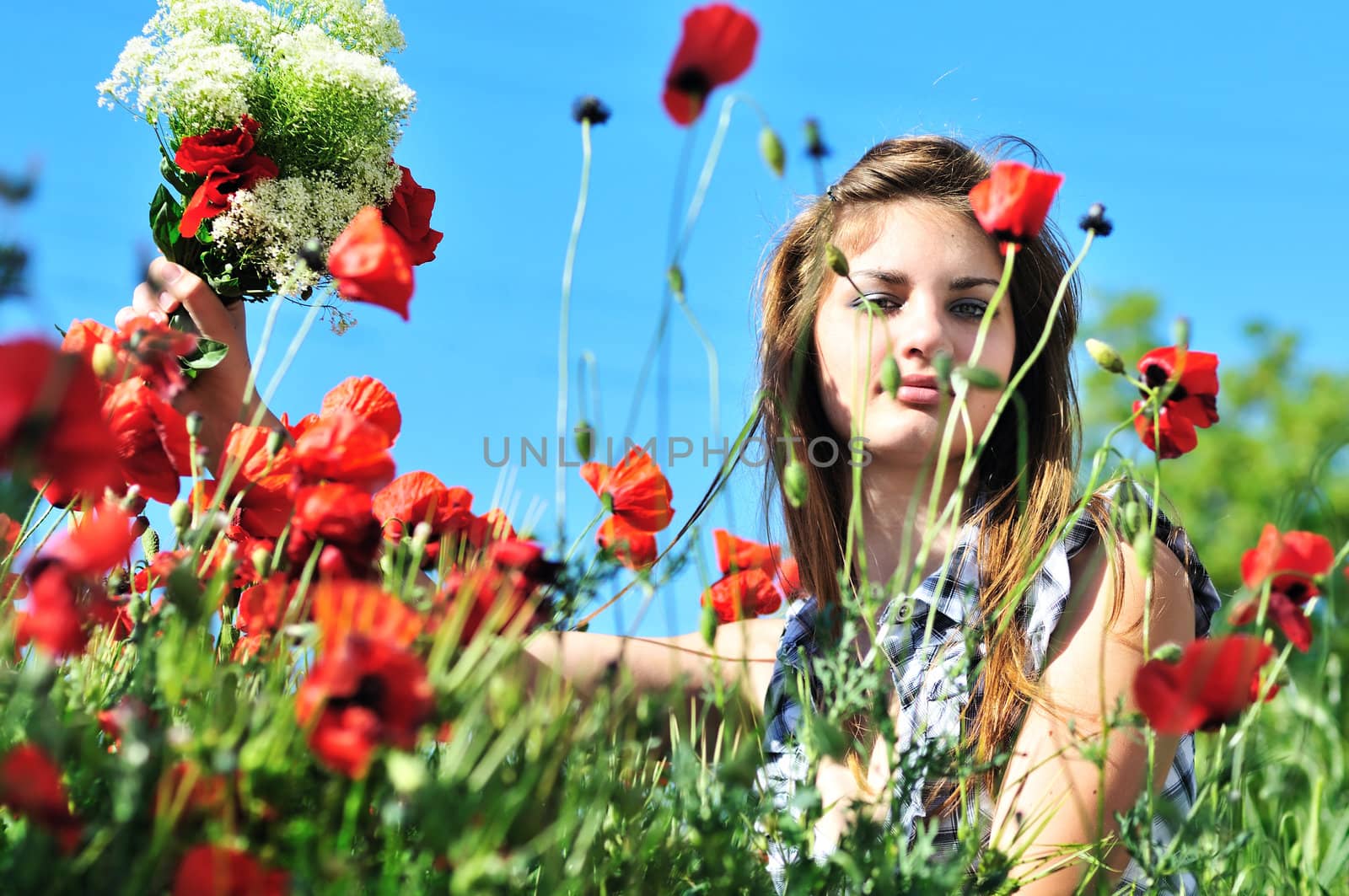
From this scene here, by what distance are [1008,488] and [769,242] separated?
102 cm

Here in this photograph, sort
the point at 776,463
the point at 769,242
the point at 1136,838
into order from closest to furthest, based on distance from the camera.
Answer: the point at 1136,838 → the point at 776,463 → the point at 769,242

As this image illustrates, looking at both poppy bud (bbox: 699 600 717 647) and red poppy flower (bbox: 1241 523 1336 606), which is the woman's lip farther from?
poppy bud (bbox: 699 600 717 647)

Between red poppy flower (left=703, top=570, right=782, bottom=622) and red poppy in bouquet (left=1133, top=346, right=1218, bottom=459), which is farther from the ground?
red poppy in bouquet (left=1133, top=346, right=1218, bottom=459)

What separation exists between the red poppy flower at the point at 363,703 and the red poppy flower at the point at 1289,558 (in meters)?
0.79

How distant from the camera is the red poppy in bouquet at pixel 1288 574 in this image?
3.61ft

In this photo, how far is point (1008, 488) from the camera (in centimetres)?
205

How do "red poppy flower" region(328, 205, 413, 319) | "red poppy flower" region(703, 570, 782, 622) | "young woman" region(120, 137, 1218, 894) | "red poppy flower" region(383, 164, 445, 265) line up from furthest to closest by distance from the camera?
"red poppy flower" region(383, 164, 445, 265) → "red poppy flower" region(703, 570, 782, 622) → "young woman" region(120, 137, 1218, 894) → "red poppy flower" region(328, 205, 413, 319)

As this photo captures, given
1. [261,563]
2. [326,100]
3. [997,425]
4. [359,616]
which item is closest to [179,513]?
[261,563]

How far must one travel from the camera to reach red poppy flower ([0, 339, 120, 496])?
67 cm

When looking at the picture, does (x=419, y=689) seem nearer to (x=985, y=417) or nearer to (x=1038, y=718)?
(x=1038, y=718)

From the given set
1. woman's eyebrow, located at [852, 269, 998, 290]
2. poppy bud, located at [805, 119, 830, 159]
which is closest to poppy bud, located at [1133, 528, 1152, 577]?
poppy bud, located at [805, 119, 830, 159]

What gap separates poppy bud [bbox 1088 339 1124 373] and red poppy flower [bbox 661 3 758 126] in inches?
18.5

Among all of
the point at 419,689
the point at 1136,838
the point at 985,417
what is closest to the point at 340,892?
the point at 419,689

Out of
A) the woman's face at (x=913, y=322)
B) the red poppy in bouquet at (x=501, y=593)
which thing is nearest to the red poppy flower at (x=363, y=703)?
the red poppy in bouquet at (x=501, y=593)
